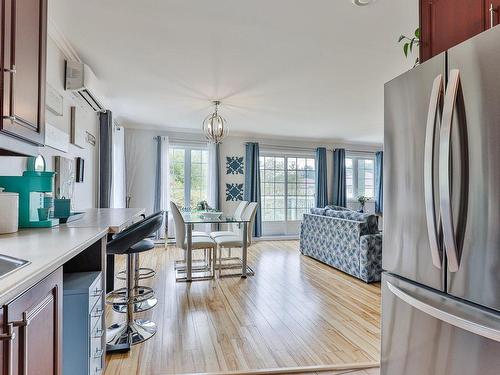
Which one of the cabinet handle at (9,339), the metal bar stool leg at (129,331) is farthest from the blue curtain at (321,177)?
the cabinet handle at (9,339)

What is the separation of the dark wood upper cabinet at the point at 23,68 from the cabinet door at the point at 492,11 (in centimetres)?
188

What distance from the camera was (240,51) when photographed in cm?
265

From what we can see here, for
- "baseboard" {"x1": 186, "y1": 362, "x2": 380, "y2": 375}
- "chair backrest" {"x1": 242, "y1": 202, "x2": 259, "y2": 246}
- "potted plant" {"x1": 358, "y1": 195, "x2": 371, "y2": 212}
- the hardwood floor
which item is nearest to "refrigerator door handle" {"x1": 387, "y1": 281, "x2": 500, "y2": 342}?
"baseboard" {"x1": 186, "y1": 362, "x2": 380, "y2": 375}

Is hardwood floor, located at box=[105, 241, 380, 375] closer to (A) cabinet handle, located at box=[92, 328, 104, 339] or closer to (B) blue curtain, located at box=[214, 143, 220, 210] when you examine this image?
(A) cabinet handle, located at box=[92, 328, 104, 339]

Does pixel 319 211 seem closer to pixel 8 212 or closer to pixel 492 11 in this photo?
pixel 492 11

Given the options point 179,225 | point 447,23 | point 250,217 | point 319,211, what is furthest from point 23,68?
point 319,211

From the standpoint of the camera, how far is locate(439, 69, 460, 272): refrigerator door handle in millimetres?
979

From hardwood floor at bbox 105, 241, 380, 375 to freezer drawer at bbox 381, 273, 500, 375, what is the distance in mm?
862

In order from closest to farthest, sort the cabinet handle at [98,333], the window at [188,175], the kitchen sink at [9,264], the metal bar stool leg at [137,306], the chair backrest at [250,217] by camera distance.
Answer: the kitchen sink at [9,264] < the cabinet handle at [98,333] < the metal bar stool leg at [137,306] < the chair backrest at [250,217] < the window at [188,175]

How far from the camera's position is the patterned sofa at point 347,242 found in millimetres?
3604

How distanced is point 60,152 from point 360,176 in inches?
270

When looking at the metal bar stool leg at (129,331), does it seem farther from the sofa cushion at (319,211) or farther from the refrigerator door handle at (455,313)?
the sofa cushion at (319,211)

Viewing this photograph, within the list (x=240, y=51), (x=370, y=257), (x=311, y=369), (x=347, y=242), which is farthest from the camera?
(x=347, y=242)

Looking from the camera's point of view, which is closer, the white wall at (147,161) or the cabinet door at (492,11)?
the cabinet door at (492,11)
